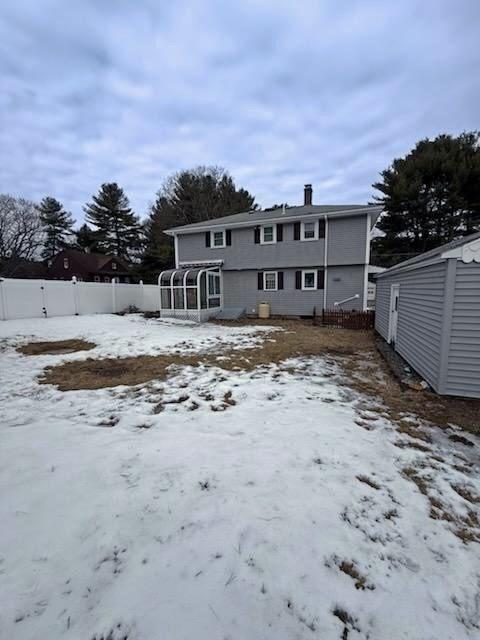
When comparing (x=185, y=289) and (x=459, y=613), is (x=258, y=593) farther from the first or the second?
(x=185, y=289)

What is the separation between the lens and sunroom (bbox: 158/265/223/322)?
1405 cm

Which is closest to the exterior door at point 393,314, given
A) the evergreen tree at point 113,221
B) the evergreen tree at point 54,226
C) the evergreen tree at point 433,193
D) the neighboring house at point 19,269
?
the evergreen tree at point 433,193

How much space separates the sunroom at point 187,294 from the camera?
14.1 metres

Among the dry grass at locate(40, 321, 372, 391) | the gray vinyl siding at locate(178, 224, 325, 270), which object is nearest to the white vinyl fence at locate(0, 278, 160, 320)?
the gray vinyl siding at locate(178, 224, 325, 270)

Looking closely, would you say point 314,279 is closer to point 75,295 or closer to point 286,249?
point 286,249

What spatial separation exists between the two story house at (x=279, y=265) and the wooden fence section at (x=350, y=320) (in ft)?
6.17

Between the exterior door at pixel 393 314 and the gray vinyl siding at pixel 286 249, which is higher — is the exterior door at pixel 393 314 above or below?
below

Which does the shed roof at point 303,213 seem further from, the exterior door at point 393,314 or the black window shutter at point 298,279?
the exterior door at point 393,314

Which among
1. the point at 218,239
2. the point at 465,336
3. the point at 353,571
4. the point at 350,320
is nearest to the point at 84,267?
the point at 218,239

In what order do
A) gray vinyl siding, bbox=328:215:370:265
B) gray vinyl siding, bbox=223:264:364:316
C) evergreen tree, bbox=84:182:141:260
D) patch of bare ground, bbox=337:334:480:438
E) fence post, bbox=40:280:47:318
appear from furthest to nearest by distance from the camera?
evergreen tree, bbox=84:182:141:260, gray vinyl siding, bbox=223:264:364:316, gray vinyl siding, bbox=328:215:370:265, fence post, bbox=40:280:47:318, patch of bare ground, bbox=337:334:480:438

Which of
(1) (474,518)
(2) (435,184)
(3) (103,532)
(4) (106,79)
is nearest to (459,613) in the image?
(1) (474,518)

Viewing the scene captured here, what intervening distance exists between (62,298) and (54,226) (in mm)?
30598

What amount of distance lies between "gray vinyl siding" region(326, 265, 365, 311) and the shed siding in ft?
19.6

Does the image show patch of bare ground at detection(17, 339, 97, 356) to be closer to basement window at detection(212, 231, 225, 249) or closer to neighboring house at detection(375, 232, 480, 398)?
neighboring house at detection(375, 232, 480, 398)
